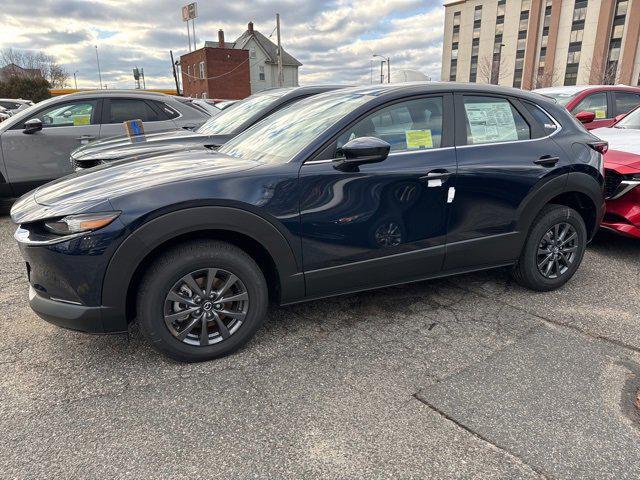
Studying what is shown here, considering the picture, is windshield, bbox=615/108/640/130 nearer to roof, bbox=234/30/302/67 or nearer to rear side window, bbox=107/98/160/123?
rear side window, bbox=107/98/160/123

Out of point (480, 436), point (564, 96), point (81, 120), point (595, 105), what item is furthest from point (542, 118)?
point (81, 120)

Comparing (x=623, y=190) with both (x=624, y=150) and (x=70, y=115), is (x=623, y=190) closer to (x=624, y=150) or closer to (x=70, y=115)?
(x=624, y=150)

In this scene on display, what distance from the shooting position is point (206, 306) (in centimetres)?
268

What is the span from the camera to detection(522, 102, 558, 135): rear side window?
3.61 metres

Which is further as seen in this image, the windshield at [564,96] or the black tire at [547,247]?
the windshield at [564,96]

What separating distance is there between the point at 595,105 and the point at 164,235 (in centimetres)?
821

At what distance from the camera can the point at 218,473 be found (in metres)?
1.97

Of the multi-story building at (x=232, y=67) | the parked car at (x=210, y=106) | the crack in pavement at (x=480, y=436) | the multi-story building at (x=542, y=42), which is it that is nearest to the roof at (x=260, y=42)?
the multi-story building at (x=232, y=67)

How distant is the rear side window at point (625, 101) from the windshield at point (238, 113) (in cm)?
621

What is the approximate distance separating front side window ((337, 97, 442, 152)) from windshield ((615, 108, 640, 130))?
402 cm

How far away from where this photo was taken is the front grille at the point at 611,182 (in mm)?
4441

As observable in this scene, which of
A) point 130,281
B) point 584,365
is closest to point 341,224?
point 130,281

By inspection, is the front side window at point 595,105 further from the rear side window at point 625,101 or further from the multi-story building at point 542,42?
the multi-story building at point 542,42

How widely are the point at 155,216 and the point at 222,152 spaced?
122 cm
